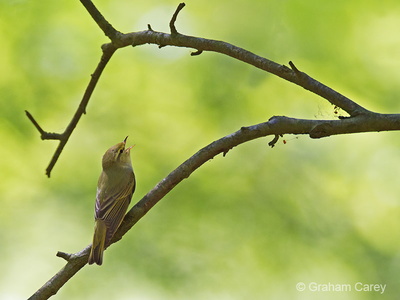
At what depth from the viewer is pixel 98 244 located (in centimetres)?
238

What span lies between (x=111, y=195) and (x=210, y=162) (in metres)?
0.65

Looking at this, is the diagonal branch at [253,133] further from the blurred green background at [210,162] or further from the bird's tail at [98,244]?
the blurred green background at [210,162]

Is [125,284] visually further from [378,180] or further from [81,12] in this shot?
[81,12]

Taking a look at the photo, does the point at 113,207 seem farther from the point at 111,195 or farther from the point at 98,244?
the point at 98,244

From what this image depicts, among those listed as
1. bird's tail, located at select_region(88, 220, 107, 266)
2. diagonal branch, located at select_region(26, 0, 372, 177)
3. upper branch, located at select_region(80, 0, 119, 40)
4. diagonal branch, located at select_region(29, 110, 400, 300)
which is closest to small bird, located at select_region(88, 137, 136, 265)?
bird's tail, located at select_region(88, 220, 107, 266)

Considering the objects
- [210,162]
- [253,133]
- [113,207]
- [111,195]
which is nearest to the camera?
[253,133]

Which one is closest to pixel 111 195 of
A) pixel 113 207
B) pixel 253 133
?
pixel 113 207

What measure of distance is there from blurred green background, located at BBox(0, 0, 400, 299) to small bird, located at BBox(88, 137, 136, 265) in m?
0.22

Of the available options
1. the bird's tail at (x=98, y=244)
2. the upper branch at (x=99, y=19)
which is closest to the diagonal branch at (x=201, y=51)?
the upper branch at (x=99, y=19)

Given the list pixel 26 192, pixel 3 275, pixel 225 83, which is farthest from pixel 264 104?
pixel 3 275

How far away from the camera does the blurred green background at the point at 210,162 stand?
3020 mm

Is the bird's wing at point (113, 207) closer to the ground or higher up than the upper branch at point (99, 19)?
closer to the ground

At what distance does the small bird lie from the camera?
243 cm

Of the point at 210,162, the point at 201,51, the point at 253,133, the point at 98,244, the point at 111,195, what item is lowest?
the point at 98,244
